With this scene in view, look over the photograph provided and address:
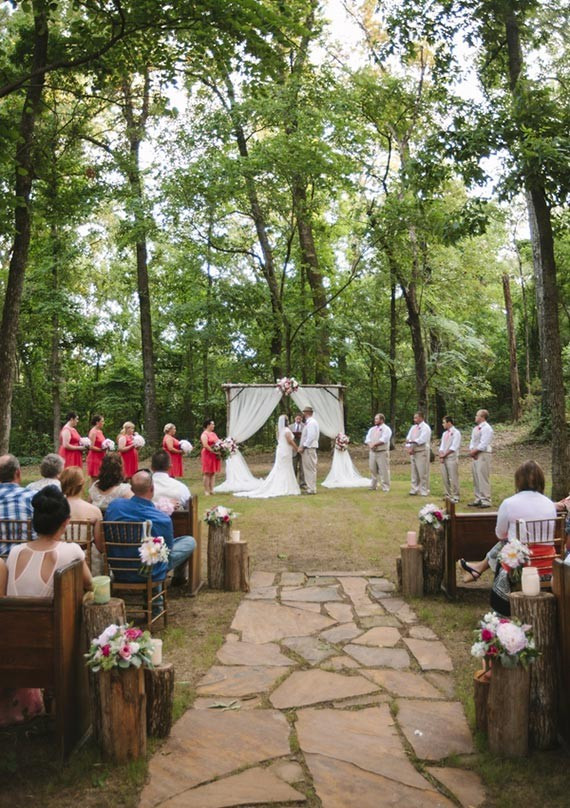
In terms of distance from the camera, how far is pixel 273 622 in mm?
5934

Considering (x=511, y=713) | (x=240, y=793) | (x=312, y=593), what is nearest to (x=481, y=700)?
(x=511, y=713)

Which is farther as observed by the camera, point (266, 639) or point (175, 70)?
point (175, 70)

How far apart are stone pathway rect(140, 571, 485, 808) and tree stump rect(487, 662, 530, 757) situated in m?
0.18

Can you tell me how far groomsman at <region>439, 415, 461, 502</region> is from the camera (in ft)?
42.0

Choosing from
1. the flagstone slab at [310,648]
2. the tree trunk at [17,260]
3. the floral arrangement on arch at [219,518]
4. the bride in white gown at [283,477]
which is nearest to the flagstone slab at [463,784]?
the flagstone slab at [310,648]

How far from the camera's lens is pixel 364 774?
3.41 metres

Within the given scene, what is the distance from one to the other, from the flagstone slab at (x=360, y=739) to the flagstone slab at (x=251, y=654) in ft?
2.93

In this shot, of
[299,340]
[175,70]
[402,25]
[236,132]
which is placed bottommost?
[299,340]

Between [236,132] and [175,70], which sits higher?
[236,132]

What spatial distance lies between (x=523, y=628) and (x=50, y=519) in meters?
2.66

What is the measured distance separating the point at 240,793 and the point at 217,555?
155 inches

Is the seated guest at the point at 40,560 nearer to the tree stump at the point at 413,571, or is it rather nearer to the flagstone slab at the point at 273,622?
the flagstone slab at the point at 273,622

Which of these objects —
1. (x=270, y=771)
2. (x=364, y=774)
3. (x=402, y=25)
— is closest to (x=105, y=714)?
(x=270, y=771)

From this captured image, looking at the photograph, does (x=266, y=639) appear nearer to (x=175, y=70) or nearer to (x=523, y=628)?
(x=523, y=628)
